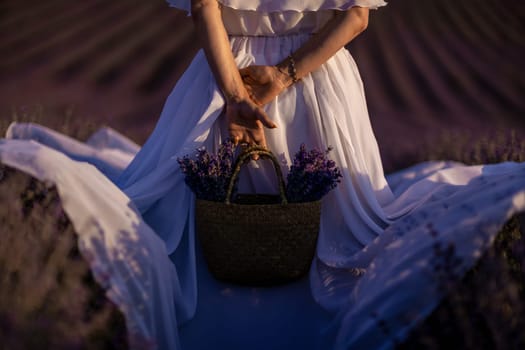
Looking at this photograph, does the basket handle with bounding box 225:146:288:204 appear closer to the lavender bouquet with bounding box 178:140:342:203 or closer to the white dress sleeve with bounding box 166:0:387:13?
the lavender bouquet with bounding box 178:140:342:203

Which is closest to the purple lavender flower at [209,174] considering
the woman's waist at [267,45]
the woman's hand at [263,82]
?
the woman's hand at [263,82]

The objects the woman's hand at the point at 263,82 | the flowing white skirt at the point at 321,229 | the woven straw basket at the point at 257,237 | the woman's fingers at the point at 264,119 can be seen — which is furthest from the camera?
the woman's hand at the point at 263,82

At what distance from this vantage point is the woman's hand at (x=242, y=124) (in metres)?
1.92

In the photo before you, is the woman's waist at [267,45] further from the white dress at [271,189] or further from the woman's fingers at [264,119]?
the woman's fingers at [264,119]

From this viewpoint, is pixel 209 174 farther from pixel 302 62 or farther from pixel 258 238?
pixel 302 62

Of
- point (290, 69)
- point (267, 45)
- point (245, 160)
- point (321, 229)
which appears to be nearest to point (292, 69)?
point (290, 69)

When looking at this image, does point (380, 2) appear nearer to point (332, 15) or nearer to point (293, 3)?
point (332, 15)

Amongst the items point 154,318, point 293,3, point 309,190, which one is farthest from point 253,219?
point 293,3

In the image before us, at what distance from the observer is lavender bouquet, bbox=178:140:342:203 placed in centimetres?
176

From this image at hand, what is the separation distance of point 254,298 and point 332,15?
2.80ft

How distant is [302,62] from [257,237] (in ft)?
1.85

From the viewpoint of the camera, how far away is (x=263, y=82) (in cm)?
197

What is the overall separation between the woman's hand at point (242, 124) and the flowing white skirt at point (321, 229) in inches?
2.1

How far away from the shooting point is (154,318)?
1576 mm
